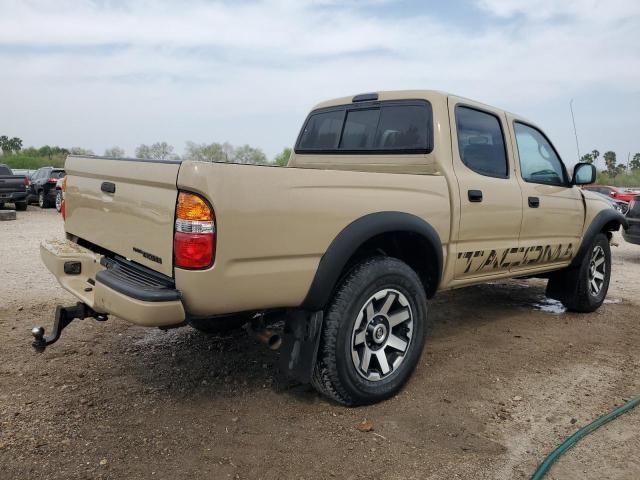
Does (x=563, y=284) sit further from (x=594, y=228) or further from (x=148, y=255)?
(x=148, y=255)

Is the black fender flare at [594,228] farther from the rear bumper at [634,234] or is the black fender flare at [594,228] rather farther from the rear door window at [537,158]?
the rear bumper at [634,234]

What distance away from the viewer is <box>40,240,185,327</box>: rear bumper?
2504 mm

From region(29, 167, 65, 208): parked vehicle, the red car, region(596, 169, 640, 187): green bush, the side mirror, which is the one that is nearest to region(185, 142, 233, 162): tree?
the side mirror

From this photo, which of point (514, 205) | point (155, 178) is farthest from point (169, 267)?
point (514, 205)

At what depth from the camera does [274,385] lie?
355 centimetres

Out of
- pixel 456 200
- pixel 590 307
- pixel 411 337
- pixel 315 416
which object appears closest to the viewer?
pixel 315 416

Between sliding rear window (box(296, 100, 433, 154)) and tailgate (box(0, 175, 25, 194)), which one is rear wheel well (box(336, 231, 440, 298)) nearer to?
sliding rear window (box(296, 100, 433, 154))

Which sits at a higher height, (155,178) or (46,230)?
(155,178)

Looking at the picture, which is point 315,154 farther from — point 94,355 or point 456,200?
point 94,355

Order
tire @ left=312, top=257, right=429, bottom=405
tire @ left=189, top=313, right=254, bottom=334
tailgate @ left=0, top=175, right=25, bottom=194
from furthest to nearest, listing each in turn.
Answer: tailgate @ left=0, top=175, right=25, bottom=194, tire @ left=189, top=313, right=254, bottom=334, tire @ left=312, top=257, right=429, bottom=405

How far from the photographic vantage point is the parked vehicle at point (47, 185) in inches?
744

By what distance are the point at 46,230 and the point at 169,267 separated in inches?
429

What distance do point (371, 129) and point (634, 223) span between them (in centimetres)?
765

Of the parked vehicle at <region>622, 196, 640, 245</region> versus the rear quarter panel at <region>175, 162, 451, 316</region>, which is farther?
the parked vehicle at <region>622, 196, 640, 245</region>
